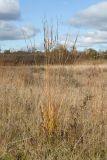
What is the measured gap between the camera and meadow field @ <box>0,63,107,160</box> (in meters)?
6.07

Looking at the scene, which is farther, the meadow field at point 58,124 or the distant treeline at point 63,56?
the distant treeline at point 63,56

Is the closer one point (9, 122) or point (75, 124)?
point (75, 124)

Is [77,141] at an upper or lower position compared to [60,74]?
lower

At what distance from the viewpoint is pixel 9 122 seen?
7.09 meters

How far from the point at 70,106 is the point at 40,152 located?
1.41 meters

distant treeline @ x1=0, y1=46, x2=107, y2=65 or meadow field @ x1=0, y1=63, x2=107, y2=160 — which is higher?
distant treeline @ x1=0, y1=46, x2=107, y2=65

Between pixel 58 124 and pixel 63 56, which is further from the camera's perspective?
pixel 63 56

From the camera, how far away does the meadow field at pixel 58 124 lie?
6070 millimetres

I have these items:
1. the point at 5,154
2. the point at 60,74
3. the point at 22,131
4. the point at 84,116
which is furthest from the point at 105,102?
the point at 5,154

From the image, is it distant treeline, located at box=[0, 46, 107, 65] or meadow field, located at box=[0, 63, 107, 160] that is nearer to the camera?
meadow field, located at box=[0, 63, 107, 160]

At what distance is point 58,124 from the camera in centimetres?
650

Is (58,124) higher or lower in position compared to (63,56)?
lower

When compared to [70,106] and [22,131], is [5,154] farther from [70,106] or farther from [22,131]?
[70,106]

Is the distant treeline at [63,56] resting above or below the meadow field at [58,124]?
above
